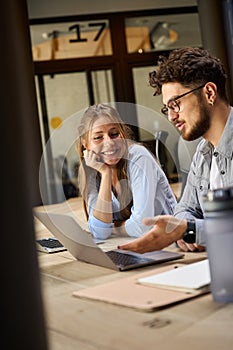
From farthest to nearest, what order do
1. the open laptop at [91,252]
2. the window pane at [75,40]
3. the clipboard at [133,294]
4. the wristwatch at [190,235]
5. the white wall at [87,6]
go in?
the window pane at [75,40], the white wall at [87,6], the wristwatch at [190,235], the open laptop at [91,252], the clipboard at [133,294]

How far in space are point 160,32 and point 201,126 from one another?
581cm

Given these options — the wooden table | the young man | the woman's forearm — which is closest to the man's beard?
the young man

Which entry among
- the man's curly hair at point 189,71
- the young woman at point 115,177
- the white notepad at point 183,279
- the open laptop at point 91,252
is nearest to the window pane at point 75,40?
the man's curly hair at point 189,71

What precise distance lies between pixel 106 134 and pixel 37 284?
48.6 inches

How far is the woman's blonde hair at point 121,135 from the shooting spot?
68.1 inches

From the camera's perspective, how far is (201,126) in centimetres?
188

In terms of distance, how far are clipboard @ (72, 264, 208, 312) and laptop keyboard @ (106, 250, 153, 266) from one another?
0.14 meters

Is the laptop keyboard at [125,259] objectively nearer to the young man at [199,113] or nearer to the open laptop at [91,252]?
the open laptop at [91,252]

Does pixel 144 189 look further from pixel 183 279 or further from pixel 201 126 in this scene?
pixel 183 279

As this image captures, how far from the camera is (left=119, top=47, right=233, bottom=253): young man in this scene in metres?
1.79

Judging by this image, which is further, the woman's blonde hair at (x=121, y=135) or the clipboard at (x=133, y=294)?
the woman's blonde hair at (x=121, y=135)

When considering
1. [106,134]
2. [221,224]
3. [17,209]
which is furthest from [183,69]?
[17,209]

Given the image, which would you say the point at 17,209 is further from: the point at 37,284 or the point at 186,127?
the point at 186,127

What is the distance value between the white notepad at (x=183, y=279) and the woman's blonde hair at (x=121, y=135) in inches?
27.5
